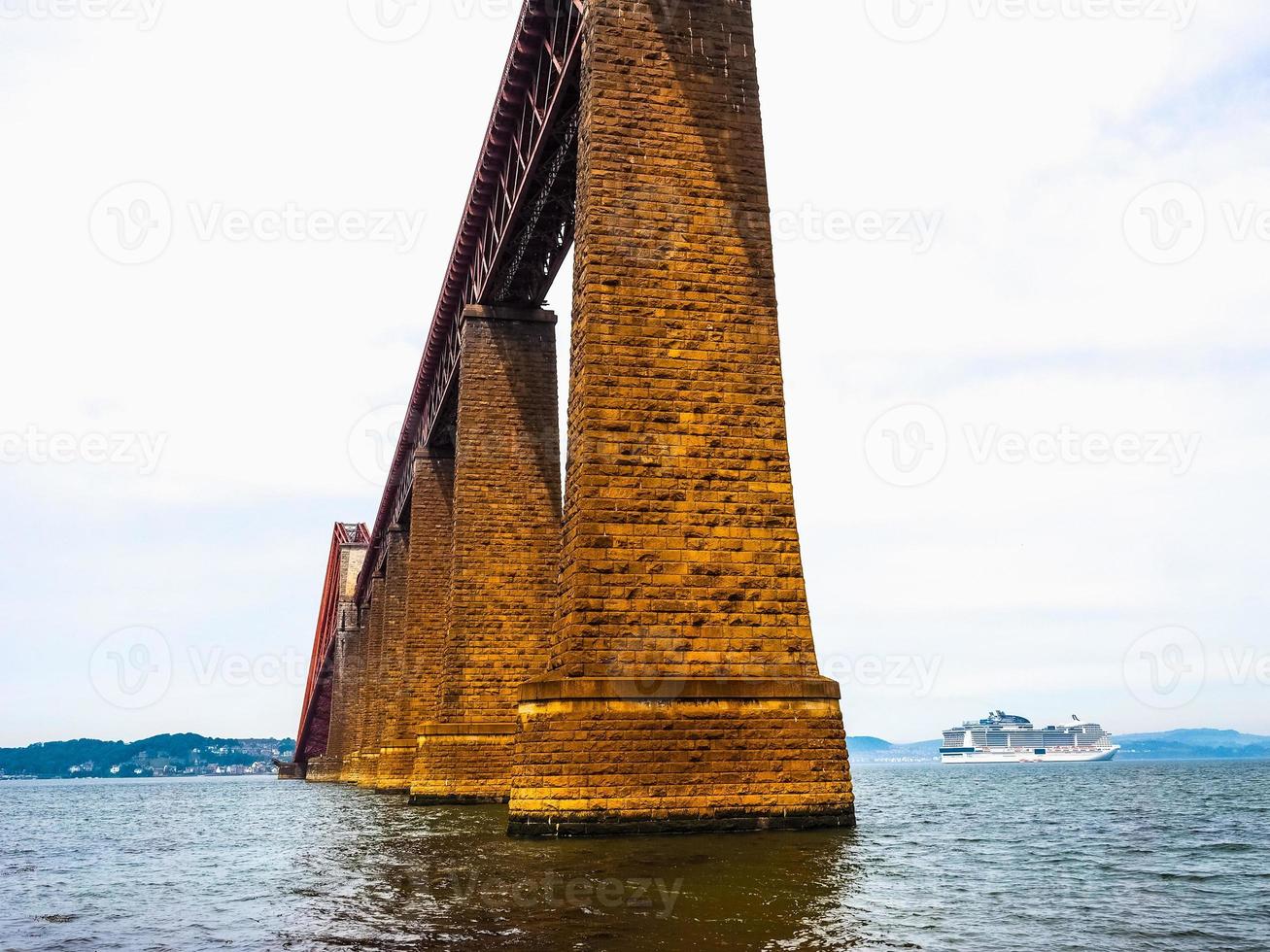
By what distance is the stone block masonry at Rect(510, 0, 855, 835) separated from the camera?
13.8m

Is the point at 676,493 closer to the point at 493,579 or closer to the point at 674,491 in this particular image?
Result: the point at 674,491

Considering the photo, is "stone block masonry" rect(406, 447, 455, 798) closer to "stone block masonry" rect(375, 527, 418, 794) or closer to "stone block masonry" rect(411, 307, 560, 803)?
"stone block masonry" rect(375, 527, 418, 794)

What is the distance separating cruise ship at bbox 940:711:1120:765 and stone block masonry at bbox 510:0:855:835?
150 metres

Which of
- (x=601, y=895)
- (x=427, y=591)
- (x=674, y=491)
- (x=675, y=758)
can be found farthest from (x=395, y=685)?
(x=601, y=895)

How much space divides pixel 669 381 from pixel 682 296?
48.4 inches

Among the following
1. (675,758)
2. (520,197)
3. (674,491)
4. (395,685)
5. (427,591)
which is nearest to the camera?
(675,758)

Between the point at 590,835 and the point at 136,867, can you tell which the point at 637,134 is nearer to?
the point at 590,835

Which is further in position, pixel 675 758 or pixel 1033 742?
pixel 1033 742

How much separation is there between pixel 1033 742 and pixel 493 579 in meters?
143

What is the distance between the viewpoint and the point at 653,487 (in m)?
15.1

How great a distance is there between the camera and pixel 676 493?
15.1 m

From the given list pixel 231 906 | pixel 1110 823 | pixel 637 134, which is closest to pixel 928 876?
pixel 231 906

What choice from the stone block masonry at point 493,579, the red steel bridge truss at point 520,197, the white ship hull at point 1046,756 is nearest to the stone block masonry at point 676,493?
the red steel bridge truss at point 520,197

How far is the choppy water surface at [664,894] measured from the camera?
8070 millimetres
